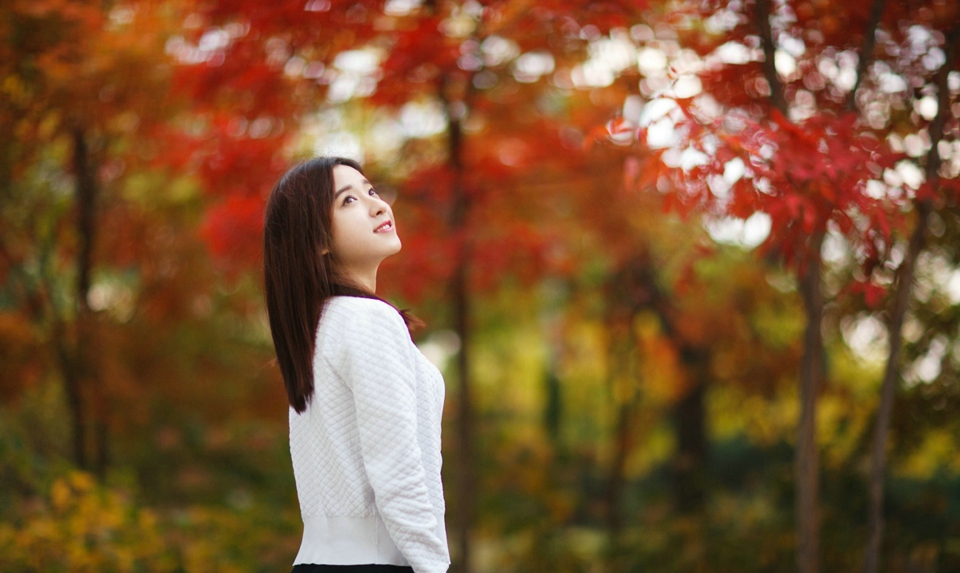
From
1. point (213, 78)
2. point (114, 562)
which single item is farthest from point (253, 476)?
point (213, 78)

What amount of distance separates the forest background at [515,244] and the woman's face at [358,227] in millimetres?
879

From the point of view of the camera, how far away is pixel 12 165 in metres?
4.73

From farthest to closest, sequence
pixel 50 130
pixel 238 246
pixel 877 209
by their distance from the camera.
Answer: pixel 50 130 → pixel 238 246 → pixel 877 209

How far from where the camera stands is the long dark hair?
1.75 meters

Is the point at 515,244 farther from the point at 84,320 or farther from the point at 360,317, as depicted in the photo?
the point at 360,317

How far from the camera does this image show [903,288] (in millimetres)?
3121

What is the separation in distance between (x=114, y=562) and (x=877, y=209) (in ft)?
13.0

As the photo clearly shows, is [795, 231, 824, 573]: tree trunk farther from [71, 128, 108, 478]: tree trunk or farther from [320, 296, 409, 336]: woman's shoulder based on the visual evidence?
[71, 128, 108, 478]: tree trunk

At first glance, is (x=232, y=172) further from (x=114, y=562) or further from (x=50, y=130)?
(x=114, y=562)

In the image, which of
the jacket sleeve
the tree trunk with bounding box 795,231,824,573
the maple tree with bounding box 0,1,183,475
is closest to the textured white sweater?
the jacket sleeve

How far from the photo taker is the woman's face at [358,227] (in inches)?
70.8

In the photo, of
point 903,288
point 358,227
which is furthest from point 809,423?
point 358,227

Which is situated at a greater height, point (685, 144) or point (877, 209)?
point (685, 144)

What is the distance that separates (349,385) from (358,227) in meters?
0.35
